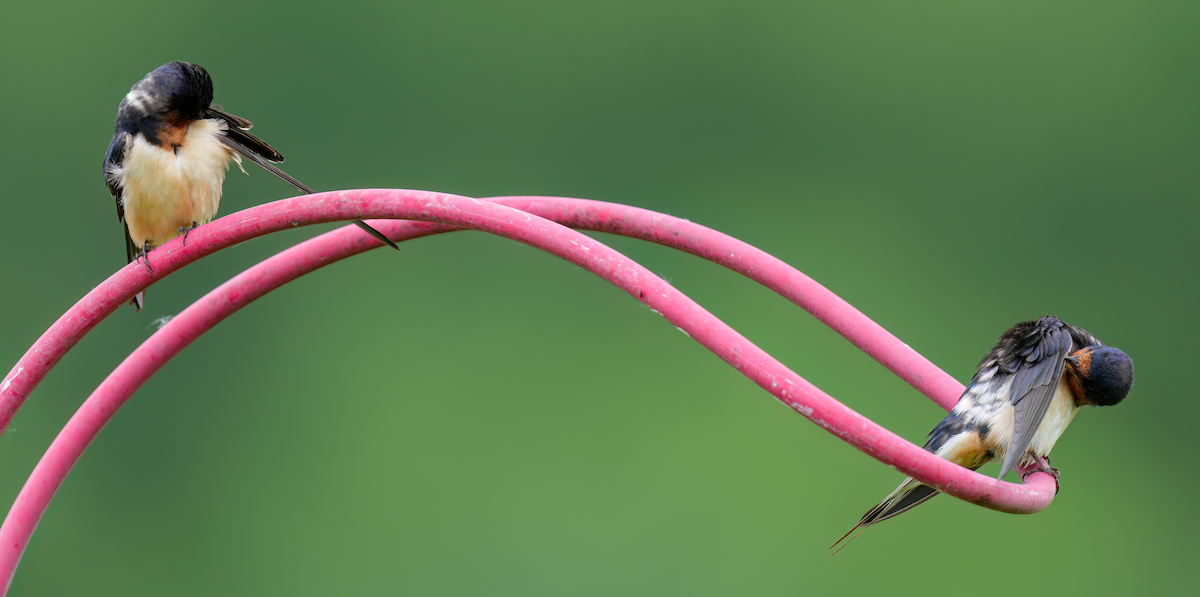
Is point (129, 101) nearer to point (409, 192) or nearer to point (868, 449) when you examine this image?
point (409, 192)

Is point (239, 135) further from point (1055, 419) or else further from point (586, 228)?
point (1055, 419)

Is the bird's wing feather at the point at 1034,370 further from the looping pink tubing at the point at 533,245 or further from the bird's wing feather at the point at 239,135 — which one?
the bird's wing feather at the point at 239,135

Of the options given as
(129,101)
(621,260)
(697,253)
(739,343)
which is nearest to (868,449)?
(739,343)

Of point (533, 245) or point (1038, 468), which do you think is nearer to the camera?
point (533, 245)

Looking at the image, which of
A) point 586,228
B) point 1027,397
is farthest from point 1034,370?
point 586,228

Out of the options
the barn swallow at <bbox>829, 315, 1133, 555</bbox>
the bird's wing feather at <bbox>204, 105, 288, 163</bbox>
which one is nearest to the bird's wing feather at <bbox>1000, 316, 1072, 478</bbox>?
the barn swallow at <bbox>829, 315, 1133, 555</bbox>

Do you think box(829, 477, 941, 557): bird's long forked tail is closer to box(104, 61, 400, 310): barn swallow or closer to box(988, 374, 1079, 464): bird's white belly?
box(988, 374, 1079, 464): bird's white belly
